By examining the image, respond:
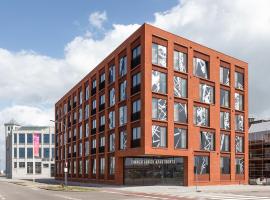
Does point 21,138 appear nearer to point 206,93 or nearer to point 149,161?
point 149,161

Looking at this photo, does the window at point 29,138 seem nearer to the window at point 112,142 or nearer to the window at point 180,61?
the window at point 112,142

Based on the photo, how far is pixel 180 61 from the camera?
57406 mm

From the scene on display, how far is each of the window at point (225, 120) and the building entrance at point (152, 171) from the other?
10041 mm

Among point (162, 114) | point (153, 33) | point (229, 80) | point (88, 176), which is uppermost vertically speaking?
point (153, 33)

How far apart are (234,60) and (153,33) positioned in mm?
17599

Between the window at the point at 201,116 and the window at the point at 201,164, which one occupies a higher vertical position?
the window at the point at 201,116

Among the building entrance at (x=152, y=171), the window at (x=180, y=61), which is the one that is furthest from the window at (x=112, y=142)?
the window at (x=180, y=61)

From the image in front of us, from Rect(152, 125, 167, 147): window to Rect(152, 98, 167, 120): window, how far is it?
130 cm

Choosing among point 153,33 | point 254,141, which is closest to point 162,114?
point 153,33

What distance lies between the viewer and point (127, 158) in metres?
60.5

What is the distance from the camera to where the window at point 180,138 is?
55.0 m

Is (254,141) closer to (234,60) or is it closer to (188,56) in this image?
(234,60)

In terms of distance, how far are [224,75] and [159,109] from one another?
594 inches

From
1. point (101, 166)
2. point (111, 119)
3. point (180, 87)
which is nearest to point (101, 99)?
point (111, 119)
